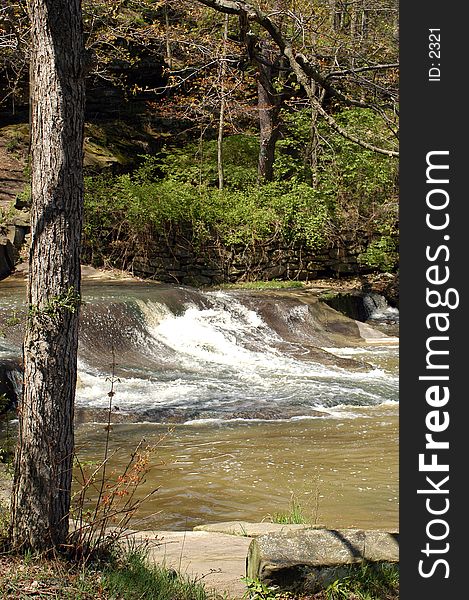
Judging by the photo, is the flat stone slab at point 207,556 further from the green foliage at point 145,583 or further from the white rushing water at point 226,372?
the white rushing water at point 226,372

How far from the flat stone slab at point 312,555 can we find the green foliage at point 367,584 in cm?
3

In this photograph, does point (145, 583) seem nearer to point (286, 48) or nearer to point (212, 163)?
point (286, 48)

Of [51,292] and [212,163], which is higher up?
[212,163]

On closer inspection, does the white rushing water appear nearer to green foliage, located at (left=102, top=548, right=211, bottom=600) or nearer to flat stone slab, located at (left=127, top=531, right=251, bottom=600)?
flat stone slab, located at (left=127, top=531, right=251, bottom=600)

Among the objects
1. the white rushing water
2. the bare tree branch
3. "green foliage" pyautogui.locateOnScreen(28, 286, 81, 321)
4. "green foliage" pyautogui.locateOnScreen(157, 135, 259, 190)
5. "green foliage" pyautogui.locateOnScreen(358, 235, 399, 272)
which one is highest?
"green foliage" pyautogui.locateOnScreen(157, 135, 259, 190)

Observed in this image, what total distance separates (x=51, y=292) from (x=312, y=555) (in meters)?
1.71

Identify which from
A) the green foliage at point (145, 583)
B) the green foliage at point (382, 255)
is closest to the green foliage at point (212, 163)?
the green foliage at point (382, 255)

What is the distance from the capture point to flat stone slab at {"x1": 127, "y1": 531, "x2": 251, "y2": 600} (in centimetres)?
411

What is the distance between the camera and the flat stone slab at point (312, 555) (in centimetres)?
382

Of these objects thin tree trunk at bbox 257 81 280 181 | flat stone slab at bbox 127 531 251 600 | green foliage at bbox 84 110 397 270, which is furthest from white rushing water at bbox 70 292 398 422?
thin tree trunk at bbox 257 81 280 181

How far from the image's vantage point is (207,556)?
15.2 feet

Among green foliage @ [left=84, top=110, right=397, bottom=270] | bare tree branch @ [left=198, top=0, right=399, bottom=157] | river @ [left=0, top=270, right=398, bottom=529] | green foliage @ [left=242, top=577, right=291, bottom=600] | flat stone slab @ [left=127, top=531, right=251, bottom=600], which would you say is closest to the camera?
green foliage @ [left=242, top=577, right=291, bottom=600]

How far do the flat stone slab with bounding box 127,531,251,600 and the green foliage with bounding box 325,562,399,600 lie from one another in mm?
448

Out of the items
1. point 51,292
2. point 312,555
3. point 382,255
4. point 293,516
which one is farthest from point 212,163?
point 312,555
